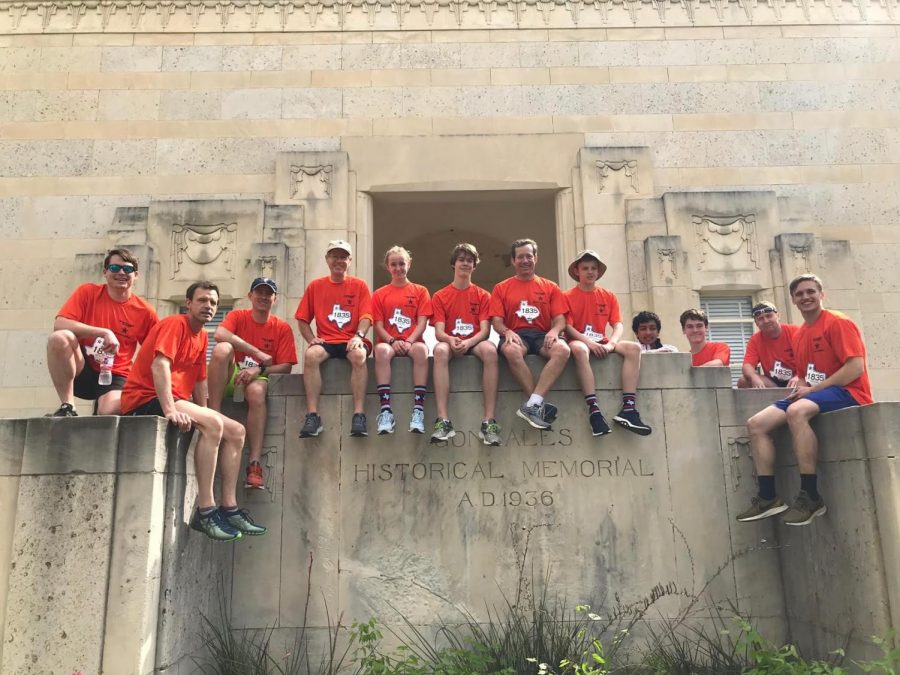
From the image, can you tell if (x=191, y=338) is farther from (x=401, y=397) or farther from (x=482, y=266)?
(x=482, y=266)

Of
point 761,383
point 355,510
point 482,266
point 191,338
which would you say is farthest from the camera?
point 482,266

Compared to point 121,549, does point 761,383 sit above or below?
above

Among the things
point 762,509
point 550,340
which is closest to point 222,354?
point 550,340

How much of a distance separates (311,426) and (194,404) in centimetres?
115

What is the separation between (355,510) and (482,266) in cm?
1348

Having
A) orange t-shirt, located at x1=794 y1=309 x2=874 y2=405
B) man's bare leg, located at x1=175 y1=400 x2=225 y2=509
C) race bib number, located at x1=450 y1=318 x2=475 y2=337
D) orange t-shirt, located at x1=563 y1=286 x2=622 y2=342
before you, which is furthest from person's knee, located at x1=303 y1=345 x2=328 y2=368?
orange t-shirt, located at x1=794 y1=309 x2=874 y2=405

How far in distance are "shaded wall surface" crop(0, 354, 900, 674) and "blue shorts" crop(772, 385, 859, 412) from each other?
0.13 metres

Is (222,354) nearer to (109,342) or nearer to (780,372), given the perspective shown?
(109,342)

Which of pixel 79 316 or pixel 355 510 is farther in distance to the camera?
pixel 355 510

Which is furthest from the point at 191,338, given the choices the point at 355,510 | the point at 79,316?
the point at 355,510

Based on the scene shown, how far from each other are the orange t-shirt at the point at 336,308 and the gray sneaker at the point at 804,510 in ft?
13.9

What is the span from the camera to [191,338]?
6051mm

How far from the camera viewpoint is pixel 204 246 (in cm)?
1190

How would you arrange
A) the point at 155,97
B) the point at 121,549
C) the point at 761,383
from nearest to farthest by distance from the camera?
the point at 121,549 → the point at 761,383 → the point at 155,97
